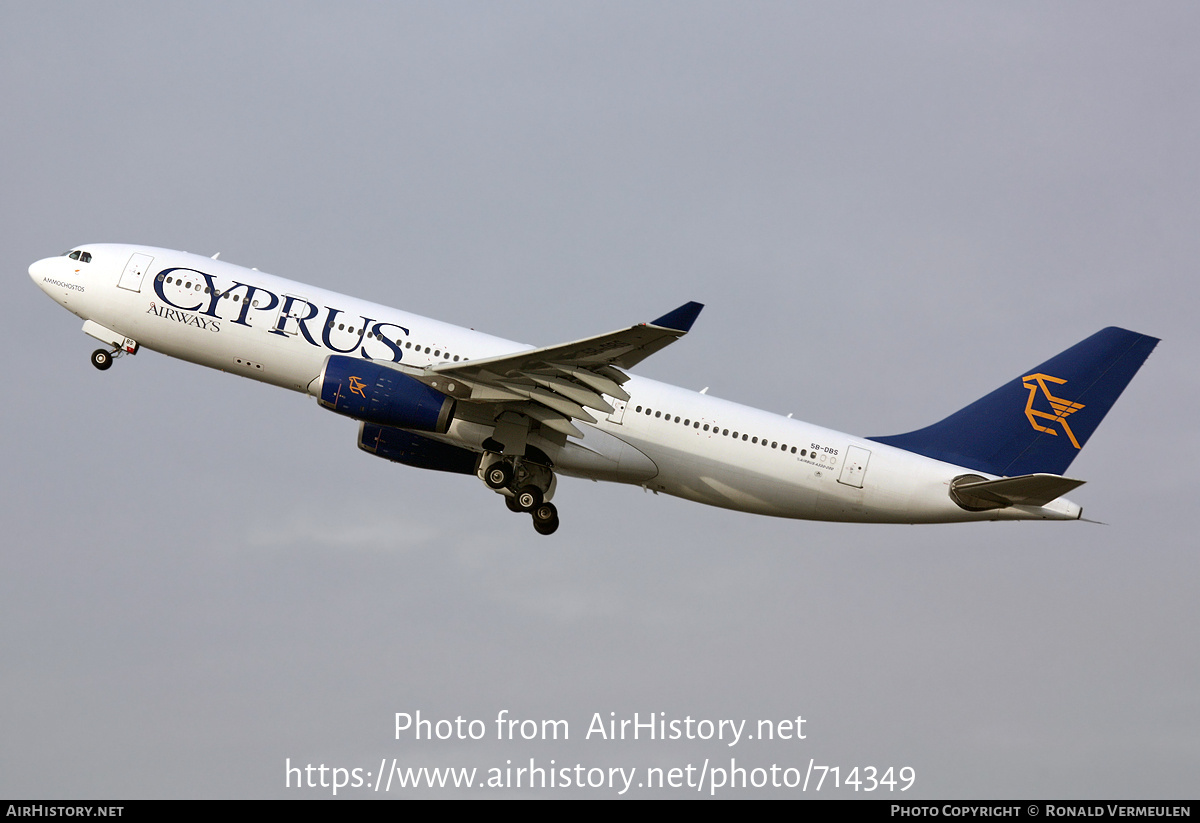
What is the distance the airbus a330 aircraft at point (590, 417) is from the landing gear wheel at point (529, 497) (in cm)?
5

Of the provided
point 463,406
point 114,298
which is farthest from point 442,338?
point 114,298

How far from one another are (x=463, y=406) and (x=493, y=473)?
6.91ft

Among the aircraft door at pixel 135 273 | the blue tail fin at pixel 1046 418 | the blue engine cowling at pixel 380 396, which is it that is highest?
the blue tail fin at pixel 1046 418

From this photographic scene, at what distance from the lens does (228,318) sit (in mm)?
30750

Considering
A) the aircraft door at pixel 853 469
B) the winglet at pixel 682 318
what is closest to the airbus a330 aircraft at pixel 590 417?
the aircraft door at pixel 853 469

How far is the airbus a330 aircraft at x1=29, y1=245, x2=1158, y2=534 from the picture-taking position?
30453mm

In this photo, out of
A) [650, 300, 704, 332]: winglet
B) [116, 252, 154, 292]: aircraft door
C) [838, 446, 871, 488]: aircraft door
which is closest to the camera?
[650, 300, 704, 332]: winglet

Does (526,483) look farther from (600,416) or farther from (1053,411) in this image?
(1053,411)

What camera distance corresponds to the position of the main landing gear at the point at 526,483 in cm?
3120

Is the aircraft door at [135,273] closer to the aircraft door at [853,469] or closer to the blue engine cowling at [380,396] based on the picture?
the blue engine cowling at [380,396]

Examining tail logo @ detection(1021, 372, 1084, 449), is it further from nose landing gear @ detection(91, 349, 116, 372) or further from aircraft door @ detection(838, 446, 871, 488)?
nose landing gear @ detection(91, 349, 116, 372)

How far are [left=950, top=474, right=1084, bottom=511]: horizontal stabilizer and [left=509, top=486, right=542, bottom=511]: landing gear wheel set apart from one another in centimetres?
1084

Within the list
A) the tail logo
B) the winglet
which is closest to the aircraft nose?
the winglet

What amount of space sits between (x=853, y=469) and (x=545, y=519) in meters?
8.26
